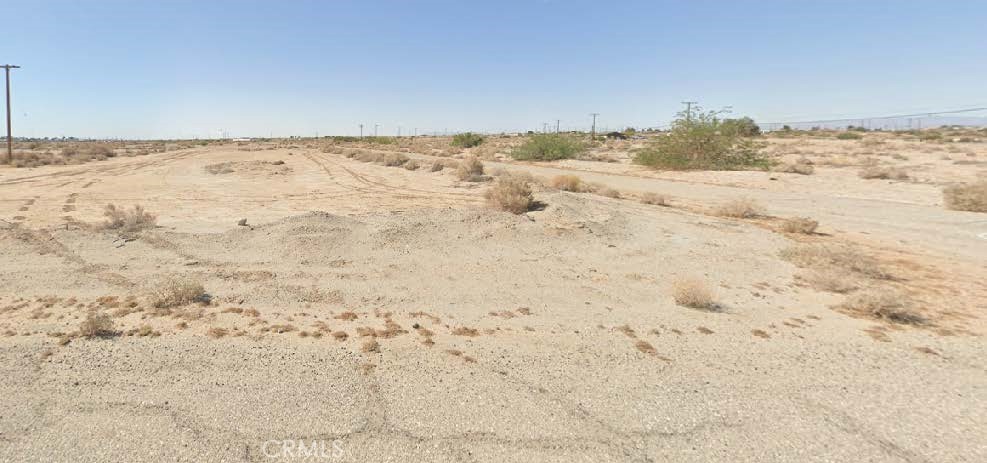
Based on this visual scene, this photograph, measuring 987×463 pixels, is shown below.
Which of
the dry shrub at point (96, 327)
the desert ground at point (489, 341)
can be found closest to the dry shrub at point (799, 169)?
the desert ground at point (489, 341)

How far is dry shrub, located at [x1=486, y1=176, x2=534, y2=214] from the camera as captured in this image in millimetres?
12602

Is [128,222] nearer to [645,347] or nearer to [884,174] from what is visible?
[645,347]

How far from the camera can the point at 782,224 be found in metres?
12.6

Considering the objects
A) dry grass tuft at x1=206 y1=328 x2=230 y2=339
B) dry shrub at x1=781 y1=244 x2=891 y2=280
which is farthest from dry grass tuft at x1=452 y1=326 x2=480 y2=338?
dry shrub at x1=781 y1=244 x2=891 y2=280

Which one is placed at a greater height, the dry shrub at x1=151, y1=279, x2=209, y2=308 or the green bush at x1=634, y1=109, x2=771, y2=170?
the green bush at x1=634, y1=109, x2=771, y2=170

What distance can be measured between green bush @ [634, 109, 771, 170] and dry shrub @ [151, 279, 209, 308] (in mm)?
29446

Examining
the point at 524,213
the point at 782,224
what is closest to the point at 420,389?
the point at 524,213

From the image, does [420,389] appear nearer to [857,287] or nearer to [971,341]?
[971,341]

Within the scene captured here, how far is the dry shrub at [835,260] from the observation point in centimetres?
811

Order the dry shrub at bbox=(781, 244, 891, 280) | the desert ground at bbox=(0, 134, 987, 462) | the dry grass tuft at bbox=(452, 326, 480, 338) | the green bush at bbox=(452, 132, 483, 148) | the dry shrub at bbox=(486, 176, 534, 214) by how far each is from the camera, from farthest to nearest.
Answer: the green bush at bbox=(452, 132, 483, 148) → the dry shrub at bbox=(486, 176, 534, 214) → the dry shrub at bbox=(781, 244, 891, 280) → the dry grass tuft at bbox=(452, 326, 480, 338) → the desert ground at bbox=(0, 134, 987, 462)

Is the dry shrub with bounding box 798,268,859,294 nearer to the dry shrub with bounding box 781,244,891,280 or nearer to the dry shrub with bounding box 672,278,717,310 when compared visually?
the dry shrub with bounding box 781,244,891,280

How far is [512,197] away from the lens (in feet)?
41.6

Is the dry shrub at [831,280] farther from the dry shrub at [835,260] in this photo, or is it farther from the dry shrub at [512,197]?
the dry shrub at [512,197]

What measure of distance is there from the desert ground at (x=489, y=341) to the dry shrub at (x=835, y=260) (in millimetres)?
51
